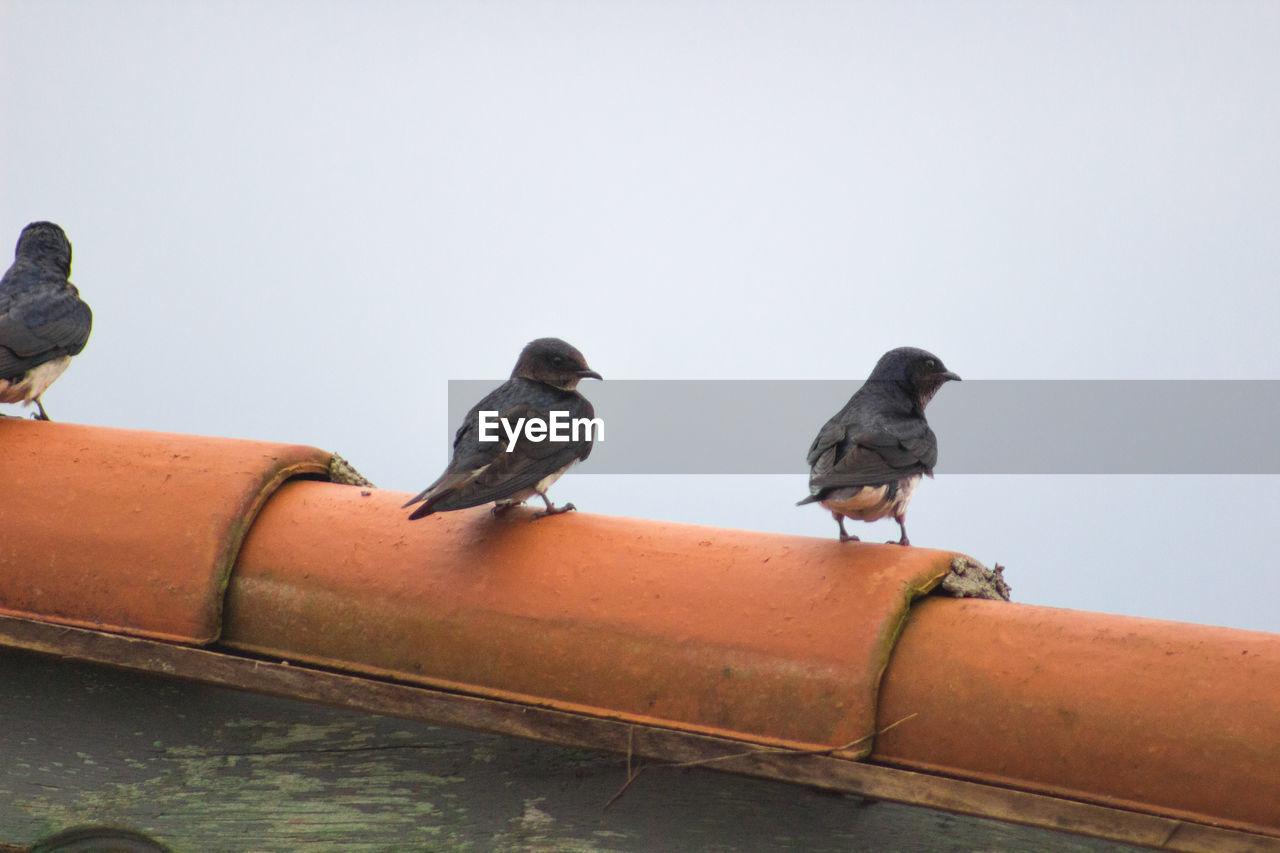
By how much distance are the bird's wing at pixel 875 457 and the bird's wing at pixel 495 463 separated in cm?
73

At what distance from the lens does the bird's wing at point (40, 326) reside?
13.6 feet

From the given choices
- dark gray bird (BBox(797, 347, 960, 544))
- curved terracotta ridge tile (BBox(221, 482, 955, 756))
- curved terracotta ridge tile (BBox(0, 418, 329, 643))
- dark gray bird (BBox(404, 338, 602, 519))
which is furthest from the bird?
dark gray bird (BBox(797, 347, 960, 544))

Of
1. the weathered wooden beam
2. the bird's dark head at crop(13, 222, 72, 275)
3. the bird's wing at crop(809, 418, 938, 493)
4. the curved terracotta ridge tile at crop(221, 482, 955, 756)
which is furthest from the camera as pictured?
the bird's dark head at crop(13, 222, 72, 275)

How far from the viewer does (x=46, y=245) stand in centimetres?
495

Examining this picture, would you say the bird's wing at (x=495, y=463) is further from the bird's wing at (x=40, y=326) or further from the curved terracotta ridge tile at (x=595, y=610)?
the bird's wing at (x=40, y=326)

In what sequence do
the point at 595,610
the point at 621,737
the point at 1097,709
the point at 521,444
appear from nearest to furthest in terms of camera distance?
the point at 1097,709, the point at 621,737, the point at 595,610, the point at 521,444

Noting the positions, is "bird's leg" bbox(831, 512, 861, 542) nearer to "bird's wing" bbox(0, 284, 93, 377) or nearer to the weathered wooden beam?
the weathered wooden beam

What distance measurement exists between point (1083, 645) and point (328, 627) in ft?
5.66

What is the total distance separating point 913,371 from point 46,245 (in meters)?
3.61

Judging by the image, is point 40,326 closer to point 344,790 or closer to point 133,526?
point 133,526

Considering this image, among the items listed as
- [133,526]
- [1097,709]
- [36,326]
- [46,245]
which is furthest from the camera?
[46,245]

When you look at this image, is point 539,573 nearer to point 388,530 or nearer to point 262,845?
point 388,530

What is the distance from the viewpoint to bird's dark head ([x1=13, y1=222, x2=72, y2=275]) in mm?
4875

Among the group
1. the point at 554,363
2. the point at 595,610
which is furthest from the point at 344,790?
the point at 554,363
